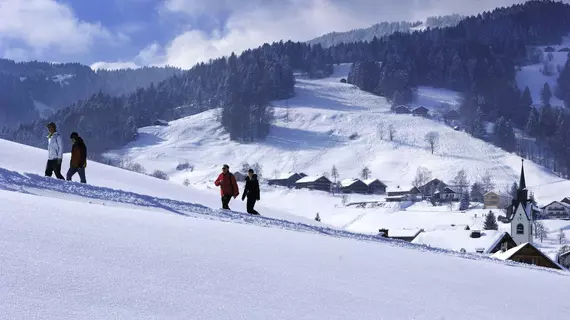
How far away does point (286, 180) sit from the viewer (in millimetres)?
135000

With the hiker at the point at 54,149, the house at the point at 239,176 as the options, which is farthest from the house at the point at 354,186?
the hiker at the point at 54,149

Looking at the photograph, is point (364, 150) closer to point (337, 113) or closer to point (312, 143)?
point (312, 143)

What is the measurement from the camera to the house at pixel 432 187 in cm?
12800

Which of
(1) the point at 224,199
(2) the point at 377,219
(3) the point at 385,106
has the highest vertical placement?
(3) the point at 385,106

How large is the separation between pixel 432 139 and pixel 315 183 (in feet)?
127

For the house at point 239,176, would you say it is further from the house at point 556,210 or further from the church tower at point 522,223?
the church tower at point 522,223

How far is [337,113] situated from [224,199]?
543ft

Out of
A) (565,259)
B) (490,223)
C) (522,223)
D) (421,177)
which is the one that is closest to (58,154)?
(565,259)

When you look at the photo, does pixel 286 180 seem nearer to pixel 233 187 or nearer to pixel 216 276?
pixel 233 187

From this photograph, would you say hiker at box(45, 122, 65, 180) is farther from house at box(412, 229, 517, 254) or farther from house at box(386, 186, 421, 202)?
house at box(386, 186, 421, 202)

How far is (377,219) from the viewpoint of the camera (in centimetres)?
10044

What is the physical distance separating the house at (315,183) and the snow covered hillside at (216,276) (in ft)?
390

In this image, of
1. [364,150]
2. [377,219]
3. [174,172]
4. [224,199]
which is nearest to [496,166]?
[364,150]

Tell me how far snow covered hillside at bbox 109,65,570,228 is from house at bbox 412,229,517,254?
51562mm
